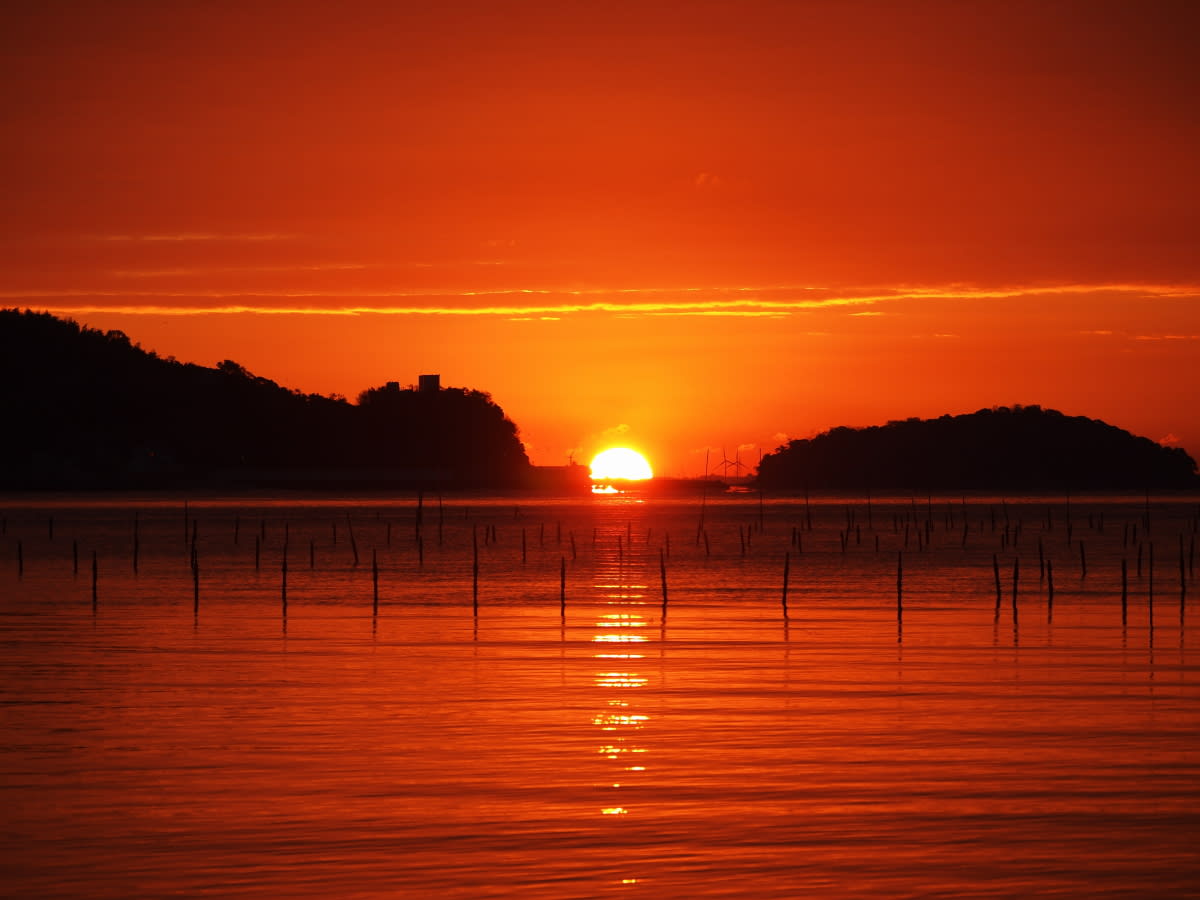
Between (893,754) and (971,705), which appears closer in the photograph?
(893,754)

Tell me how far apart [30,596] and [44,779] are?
3465cm

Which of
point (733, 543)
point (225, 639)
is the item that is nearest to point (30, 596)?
point (225, 639)

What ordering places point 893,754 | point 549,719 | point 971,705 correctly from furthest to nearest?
point 971,705
point 549,719
point 893,754

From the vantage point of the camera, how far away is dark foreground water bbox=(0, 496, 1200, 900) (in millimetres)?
15773

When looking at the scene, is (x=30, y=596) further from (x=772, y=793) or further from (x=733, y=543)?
(x=733, y=543)

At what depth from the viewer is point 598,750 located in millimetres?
22078

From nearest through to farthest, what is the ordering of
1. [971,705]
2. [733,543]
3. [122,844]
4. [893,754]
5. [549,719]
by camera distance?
[122,844]
[893,754]
[549,719]
[971,705]
[733,543]

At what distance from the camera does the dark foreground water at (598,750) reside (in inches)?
621

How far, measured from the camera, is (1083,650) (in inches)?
1412

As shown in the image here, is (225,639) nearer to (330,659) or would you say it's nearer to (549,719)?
(330,659)

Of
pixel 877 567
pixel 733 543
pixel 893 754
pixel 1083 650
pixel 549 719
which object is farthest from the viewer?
pixel 733 543

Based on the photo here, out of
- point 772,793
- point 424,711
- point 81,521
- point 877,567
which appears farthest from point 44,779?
point 81,521

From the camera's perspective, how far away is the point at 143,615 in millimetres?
45312

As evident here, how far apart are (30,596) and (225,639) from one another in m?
17.6
